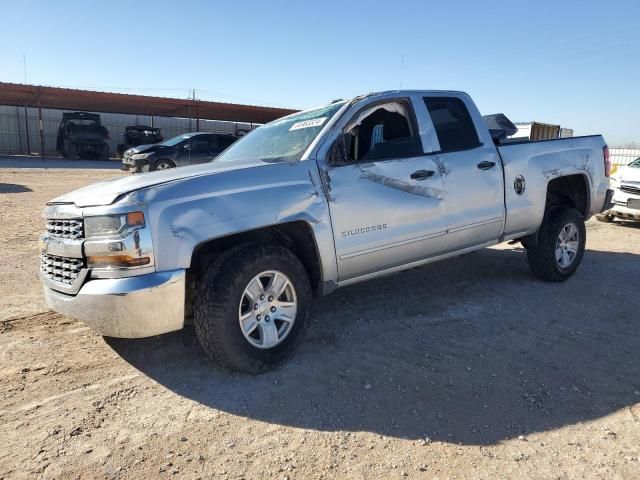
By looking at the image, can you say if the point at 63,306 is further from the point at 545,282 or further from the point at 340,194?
the point at 545,282

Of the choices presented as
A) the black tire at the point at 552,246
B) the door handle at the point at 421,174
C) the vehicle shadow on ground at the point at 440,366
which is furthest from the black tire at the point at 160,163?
the door handle at the point at 421,174

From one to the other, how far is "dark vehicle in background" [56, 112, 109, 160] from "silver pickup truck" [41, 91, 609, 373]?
77.1ft

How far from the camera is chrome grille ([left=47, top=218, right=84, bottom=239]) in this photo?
304 centimetres

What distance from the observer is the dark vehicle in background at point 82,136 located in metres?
24.6

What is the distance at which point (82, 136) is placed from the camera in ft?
81.5

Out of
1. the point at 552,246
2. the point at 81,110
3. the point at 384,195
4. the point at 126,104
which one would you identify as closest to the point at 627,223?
the point at 552,246

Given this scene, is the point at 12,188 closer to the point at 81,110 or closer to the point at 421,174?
the point at 421,174

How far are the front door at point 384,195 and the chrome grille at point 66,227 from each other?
1.66 meters

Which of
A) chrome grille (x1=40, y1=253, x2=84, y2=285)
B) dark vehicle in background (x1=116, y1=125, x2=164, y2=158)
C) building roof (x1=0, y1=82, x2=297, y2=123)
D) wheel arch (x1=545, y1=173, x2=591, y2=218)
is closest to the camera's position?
chrome grille (x1=40, y1=253, x2=84, y2=285)

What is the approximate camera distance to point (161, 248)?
2.88 m

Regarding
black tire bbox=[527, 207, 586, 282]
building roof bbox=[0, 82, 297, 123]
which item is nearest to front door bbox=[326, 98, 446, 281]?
black tire bbox=[527, 207, 586, 282]

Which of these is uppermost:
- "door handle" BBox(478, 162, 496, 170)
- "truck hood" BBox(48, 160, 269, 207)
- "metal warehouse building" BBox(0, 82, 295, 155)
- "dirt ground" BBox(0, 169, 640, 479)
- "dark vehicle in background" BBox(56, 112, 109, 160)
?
"metal warehouse building" BBox(0, 82, 295, 155)

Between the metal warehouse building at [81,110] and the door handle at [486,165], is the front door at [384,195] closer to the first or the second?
the door handle at [486,165]

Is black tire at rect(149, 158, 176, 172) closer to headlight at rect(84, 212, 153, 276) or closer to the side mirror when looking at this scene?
the side mirror
